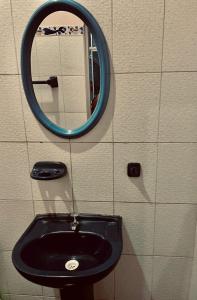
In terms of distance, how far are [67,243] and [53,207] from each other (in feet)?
0.67

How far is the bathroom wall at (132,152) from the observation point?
1.09 m

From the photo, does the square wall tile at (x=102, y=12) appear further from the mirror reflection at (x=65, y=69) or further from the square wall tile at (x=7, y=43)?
the square wall tile at (x=7, y=43)

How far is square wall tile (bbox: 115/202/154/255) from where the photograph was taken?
131 centimetres

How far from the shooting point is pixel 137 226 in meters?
1.35

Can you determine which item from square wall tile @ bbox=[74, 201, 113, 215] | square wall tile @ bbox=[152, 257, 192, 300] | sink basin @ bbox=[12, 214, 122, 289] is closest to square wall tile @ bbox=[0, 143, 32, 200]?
sink basin @ bbox=[12, 214, 122, 289]

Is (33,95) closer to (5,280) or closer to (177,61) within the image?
(177,61)

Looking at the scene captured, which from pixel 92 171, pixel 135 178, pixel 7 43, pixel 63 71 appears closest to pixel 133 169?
pixel 135 178

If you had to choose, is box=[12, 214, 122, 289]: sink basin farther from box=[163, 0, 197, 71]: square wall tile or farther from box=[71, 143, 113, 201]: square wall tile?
box=[163, 0, 197, 71]: square wall tile

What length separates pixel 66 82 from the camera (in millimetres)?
1195

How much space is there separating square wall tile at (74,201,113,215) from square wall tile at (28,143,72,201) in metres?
0.07

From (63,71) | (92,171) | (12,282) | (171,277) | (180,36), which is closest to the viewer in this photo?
(180,36)

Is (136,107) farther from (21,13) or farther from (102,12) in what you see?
(21,13)

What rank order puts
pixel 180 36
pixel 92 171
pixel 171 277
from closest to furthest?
1. pixel 180 36
2. pixel 92 171
3. pixel 171 277

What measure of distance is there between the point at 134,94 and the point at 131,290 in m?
1.11
